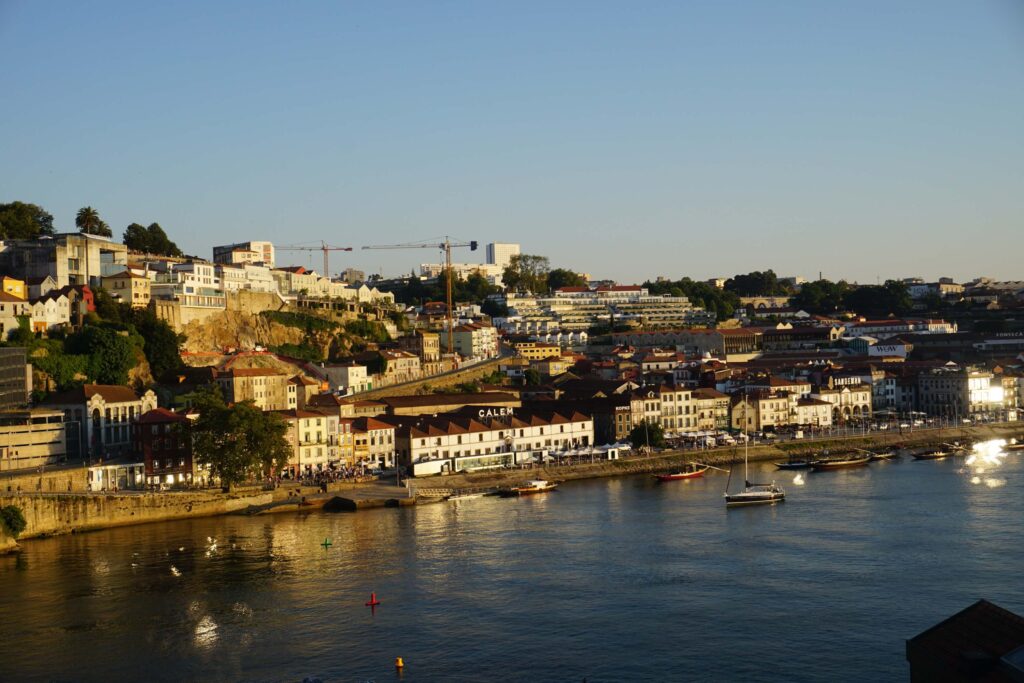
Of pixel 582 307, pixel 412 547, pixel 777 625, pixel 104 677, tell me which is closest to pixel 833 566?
pixel 777 625

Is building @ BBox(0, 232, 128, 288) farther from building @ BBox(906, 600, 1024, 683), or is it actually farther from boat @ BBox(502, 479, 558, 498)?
building @ BBox(906, 600, 1024, 683)

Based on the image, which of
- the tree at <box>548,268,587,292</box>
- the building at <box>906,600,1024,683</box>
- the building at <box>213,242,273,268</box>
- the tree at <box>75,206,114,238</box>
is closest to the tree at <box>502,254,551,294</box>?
the tree at <box>548,268,587,292</box>

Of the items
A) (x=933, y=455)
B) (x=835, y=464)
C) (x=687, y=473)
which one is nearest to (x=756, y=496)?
(x=687, y=473)

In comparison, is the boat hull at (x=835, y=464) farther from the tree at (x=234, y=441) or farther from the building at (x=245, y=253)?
the building at (x=245, y=253)

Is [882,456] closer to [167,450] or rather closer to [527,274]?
[167,450]

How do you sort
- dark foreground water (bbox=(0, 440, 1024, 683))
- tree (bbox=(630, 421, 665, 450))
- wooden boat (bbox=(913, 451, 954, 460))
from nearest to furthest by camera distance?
dark foreground water (bbox=(0, 440, 1024, 683)) < tree (bbox=(630, 421, 665, 450)) < wooden boat (bbox=(913, 451, 954, 460))

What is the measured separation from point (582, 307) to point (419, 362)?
27.0 metres

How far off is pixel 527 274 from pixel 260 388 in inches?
1779

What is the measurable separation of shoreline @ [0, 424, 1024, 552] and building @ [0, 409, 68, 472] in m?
3.02

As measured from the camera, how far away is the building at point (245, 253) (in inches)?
2235

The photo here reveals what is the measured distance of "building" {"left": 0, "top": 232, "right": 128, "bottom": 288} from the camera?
3531 centimetres

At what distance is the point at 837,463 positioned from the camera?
32469 mm

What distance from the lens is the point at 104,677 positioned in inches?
546

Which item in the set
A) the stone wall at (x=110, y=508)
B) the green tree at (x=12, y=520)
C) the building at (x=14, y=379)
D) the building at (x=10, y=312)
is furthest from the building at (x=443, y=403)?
the green tree at (x=12, y=520)
